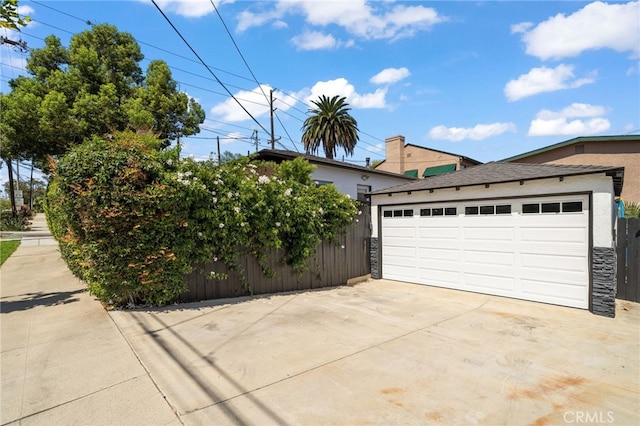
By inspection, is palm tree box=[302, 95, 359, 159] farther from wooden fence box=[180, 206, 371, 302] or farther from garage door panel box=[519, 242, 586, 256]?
garage door panel box=[519, 242, 586, 256]

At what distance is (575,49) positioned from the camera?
8836 millimetres

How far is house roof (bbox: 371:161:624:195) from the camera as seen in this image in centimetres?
576

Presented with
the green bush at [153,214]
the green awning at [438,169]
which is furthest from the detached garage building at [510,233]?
the green awning at [438,169]

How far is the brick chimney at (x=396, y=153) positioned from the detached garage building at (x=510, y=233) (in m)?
14.7

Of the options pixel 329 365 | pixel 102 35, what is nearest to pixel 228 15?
pixel 329 365

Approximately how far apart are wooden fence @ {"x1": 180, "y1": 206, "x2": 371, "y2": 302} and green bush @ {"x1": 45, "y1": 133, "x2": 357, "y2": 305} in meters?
0.28

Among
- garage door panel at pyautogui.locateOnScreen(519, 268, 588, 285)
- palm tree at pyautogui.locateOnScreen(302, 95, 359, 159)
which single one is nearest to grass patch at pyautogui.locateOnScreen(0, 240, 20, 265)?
garage door panel at pyautogui.locateOnScreen(519, 268, 588, 285)

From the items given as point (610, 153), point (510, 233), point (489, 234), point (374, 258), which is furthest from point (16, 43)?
point (610, 153)

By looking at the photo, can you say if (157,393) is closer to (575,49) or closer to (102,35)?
(575,49)

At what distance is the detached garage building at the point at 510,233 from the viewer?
5.63 meters

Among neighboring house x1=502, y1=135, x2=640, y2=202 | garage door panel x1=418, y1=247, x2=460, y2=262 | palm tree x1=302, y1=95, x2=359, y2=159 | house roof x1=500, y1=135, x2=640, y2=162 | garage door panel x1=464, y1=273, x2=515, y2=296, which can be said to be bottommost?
garage door panel x1=464, y1=273, x2=515, y2=296

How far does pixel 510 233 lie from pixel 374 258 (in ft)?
11.9

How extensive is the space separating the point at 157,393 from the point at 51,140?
15.3 metres

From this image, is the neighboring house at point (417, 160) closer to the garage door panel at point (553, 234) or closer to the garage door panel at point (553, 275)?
the garage door panel at point (553, 234)
